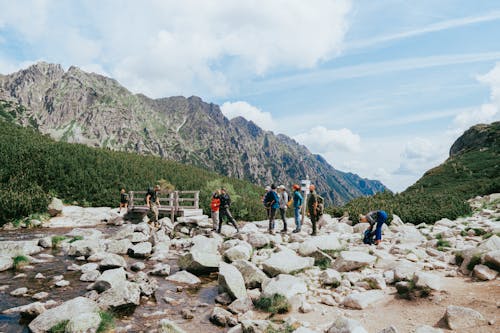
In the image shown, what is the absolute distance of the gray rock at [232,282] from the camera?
334 inches

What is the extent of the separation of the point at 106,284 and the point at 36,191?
2383 centimetres

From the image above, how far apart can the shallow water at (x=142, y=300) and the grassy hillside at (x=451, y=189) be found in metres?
13.0

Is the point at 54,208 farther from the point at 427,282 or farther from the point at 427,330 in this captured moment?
the point at 427,330

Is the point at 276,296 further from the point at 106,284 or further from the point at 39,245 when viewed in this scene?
the point at 39,245

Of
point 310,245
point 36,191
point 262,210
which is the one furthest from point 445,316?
point 36,191

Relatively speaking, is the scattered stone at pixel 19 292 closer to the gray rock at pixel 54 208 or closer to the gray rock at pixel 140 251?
the gray rock at pixel 140 251

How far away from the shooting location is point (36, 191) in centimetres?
2786

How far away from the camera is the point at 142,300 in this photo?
858 centimetres

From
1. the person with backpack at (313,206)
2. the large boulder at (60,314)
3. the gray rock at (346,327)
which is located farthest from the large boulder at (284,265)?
the large boulder at (60,314)

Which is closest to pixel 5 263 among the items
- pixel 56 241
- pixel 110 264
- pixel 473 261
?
pixel 110 264

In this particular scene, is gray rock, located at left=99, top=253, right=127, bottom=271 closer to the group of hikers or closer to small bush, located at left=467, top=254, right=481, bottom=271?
the group of hikers

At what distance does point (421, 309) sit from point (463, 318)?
1.08m

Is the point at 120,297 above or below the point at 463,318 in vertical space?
below

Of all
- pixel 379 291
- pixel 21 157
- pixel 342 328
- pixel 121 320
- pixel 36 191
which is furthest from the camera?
pixel 21 157
